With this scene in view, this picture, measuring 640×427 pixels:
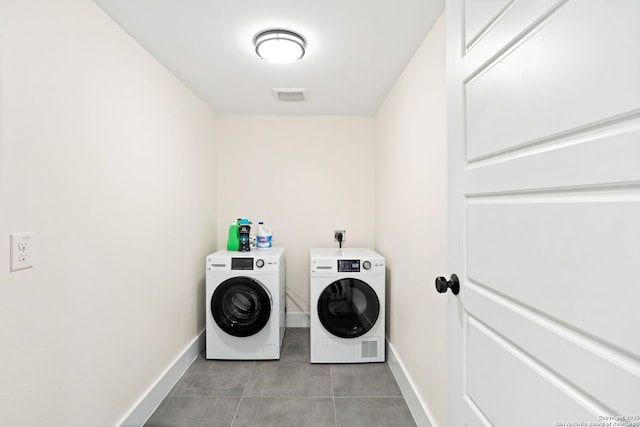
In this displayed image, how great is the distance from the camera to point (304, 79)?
244cm

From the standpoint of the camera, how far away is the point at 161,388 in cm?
214

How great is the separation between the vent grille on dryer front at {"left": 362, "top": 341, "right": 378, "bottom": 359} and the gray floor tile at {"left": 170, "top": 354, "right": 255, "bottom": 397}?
92cm

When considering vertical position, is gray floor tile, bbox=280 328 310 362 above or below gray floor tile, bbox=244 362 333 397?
above

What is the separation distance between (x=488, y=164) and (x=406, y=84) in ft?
4.97

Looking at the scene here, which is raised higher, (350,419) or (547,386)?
(547,386)

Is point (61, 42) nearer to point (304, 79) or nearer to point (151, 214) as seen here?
point (151, 214)

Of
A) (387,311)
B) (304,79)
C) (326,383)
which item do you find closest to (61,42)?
(304,79)

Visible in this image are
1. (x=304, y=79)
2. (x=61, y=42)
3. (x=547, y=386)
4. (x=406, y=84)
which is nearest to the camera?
(x=547, y=386)

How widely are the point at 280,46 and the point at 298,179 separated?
167 centimetres

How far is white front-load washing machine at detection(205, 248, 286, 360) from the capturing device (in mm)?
2619

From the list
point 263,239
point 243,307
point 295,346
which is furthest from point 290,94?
point 295,346

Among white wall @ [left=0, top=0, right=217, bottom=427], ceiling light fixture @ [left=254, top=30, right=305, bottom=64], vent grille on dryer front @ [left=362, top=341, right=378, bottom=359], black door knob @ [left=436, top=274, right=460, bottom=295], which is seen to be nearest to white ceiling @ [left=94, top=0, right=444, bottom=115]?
ceiling light fixture @ [left=254, top=30, right=305, bottom=64]

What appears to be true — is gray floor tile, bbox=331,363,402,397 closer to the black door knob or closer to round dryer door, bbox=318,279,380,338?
round dryer door, bbox=318,279,380,338

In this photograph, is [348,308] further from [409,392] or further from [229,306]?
[229,306]
